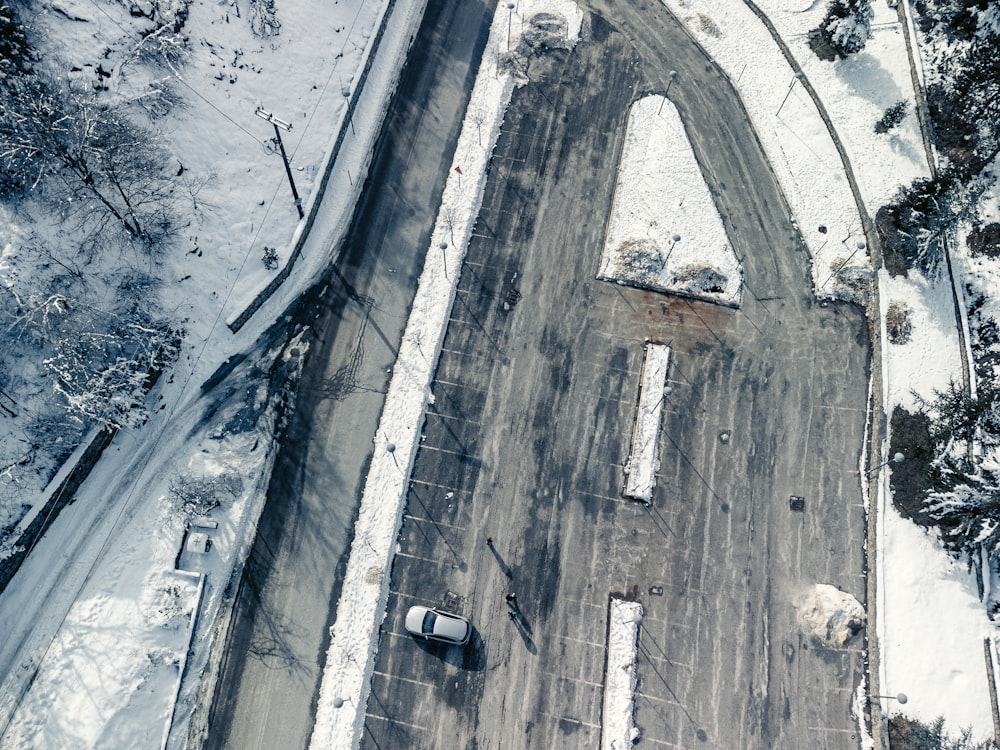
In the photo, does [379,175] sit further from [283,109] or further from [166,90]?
[166,90]

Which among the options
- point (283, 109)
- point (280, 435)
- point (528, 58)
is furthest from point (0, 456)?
point (528, 58)

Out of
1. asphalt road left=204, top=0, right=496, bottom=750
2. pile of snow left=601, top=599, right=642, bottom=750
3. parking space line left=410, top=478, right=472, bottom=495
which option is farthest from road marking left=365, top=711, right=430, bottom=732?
parking space line left=410, top=478, right=472, bottom=495

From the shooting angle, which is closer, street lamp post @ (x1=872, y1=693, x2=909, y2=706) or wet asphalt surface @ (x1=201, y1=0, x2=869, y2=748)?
street lamp post @ (x1=872, y1=693, x2=909, y2=706)

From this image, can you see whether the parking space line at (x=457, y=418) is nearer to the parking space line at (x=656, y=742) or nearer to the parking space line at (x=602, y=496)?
the parking space line at (x=602, y=496)

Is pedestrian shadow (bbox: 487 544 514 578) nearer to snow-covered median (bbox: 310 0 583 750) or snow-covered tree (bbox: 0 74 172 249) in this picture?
snow-covered median (bbox: 310 0 583 750)

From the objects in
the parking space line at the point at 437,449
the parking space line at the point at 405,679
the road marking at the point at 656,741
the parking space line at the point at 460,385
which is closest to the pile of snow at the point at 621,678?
the road marking at the point at 656,741

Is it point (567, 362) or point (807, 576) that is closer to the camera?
Result: point (807, 576)
